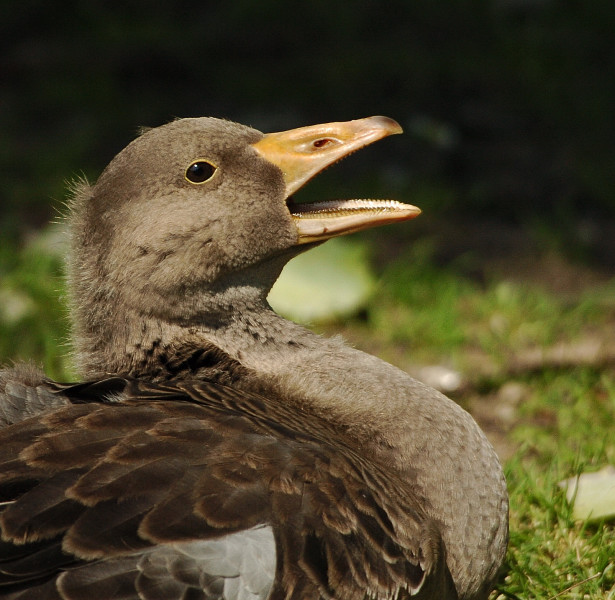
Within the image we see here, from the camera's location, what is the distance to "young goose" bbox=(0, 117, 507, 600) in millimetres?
2779

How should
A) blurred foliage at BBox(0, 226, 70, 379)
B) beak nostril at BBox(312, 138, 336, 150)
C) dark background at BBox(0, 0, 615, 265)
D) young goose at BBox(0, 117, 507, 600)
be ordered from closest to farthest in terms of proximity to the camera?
1. young goose at BBox(0, 117, 507, 600)
2. beak nostril at BBox(312, 138, 336, 150)
3. blurred foliage at BBox(0, 226, 70, 379)
4. dark background at BBox(0, 0, 615, 265)

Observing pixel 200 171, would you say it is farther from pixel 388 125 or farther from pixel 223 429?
pixel 223 429

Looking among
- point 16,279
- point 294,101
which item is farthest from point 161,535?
point 294,101

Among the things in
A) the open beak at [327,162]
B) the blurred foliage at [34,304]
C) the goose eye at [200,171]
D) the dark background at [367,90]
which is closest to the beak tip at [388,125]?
the open beak at [327,162]

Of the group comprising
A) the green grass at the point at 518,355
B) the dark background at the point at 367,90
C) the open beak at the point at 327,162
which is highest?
the open beak at the point at 327,162

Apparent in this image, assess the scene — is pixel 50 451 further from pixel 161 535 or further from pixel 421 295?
pixel 421 295

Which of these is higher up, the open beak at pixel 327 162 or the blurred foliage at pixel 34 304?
the open beak at pixel 327 162

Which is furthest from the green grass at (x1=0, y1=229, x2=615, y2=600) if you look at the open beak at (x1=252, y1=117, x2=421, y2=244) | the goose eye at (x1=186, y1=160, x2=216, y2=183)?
the open beak at (x1=252, y1=117, x2=421, y2=244)

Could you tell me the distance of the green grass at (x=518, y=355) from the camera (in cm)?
388

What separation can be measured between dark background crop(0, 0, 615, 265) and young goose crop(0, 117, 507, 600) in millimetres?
3215

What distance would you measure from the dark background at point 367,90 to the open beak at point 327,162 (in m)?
3.31

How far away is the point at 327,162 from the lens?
12.5 ft

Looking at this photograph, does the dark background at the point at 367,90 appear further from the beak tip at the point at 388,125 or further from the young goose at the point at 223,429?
the beak tip at the point at 388,125

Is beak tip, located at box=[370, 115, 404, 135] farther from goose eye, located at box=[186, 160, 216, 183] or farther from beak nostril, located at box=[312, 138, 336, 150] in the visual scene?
goose eye, located at box=[186, 160, 216, 183]
